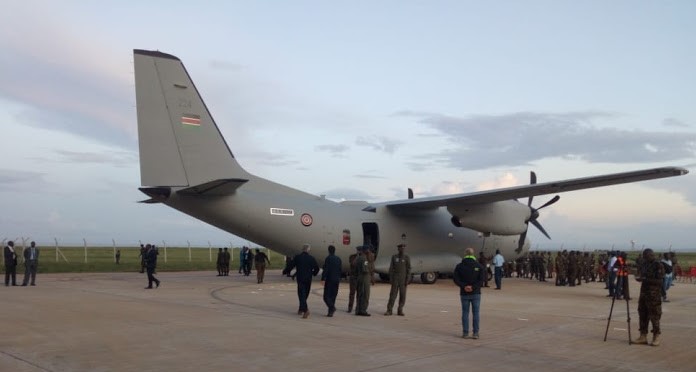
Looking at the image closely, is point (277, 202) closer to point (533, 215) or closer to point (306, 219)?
point (306, 219)

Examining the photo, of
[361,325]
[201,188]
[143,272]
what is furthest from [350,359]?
[143,272]

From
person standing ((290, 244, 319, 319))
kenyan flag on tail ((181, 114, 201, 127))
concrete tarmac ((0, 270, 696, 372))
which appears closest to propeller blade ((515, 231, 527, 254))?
concrete tarmac ((0, 270, 696, 372))

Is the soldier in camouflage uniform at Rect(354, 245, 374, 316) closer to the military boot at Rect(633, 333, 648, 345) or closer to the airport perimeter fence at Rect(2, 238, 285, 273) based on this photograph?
the military boot at Rect(633, 333, 648, 345)

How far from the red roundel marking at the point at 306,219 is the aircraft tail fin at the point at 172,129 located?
3030 millimetres

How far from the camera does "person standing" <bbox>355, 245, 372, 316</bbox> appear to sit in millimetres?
13195

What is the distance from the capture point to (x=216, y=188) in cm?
1844

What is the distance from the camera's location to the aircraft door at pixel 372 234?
23156 millimetres

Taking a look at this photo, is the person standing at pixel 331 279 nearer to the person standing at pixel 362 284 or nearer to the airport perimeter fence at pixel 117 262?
the person standing at pixel 362 284

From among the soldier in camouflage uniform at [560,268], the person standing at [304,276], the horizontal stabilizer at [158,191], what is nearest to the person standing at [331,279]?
the person standing at [304,276]

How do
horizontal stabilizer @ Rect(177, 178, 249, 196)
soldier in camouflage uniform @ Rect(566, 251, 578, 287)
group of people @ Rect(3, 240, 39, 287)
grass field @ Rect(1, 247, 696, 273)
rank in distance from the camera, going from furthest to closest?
1. grass field @ Rect(1, 247, 696, 273)
2. soldier in camouflage uniform @ Rect(566, 251, 578, 287)
3. group of people @ Rect(3, 240, 39, 287)
4. horizontal stabilizer @ Rect(177, 178, 249, 196)

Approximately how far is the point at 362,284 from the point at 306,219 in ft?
26.6

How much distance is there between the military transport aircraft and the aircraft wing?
1.4 inches

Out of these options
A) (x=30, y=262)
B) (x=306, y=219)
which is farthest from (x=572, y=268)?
(x=30, y=262)

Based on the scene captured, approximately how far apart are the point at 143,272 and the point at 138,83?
518 inches
